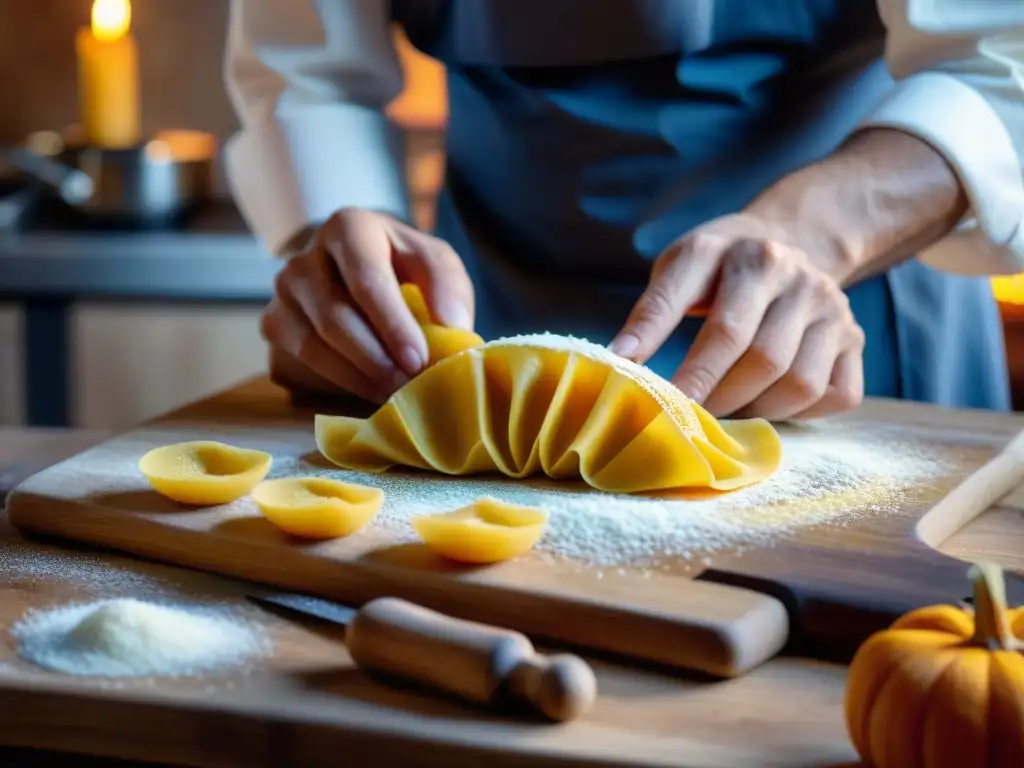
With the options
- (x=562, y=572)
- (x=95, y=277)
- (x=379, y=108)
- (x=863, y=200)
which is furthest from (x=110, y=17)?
(x=562, y=572)

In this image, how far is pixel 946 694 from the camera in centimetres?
62

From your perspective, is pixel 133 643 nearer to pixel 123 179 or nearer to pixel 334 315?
pixel 334 315

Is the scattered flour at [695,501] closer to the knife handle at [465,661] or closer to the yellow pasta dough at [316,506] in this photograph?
the yellow pasta dough at [316,506]

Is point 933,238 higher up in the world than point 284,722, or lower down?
higher up

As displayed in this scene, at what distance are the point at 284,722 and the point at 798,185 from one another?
0.83 metres

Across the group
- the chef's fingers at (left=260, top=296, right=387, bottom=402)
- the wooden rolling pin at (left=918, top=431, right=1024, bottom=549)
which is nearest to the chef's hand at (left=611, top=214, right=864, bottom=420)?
the wooden rolling pin at (left=918, top=431, right=1024, bottom=549)

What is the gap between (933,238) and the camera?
55.4 inches

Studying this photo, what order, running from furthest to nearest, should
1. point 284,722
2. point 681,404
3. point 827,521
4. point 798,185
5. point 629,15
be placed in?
1. point 629,15
2. point 798,185
3. point 681,404
4. point 827,521
5. point 284,722

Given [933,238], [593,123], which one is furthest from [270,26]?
[933,238]

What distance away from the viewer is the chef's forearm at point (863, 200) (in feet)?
4.37

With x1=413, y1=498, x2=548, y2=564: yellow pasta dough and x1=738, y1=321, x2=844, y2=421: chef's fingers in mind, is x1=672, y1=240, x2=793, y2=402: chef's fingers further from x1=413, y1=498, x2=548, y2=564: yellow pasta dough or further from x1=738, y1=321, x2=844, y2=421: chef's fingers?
x1=413, y1=498, x2=548, y2=564: yellow pasta dough

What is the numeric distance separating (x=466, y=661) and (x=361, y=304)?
64cm

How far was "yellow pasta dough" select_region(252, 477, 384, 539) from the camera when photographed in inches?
36.4

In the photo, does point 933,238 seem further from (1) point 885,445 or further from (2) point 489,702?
(2) point 489,702
